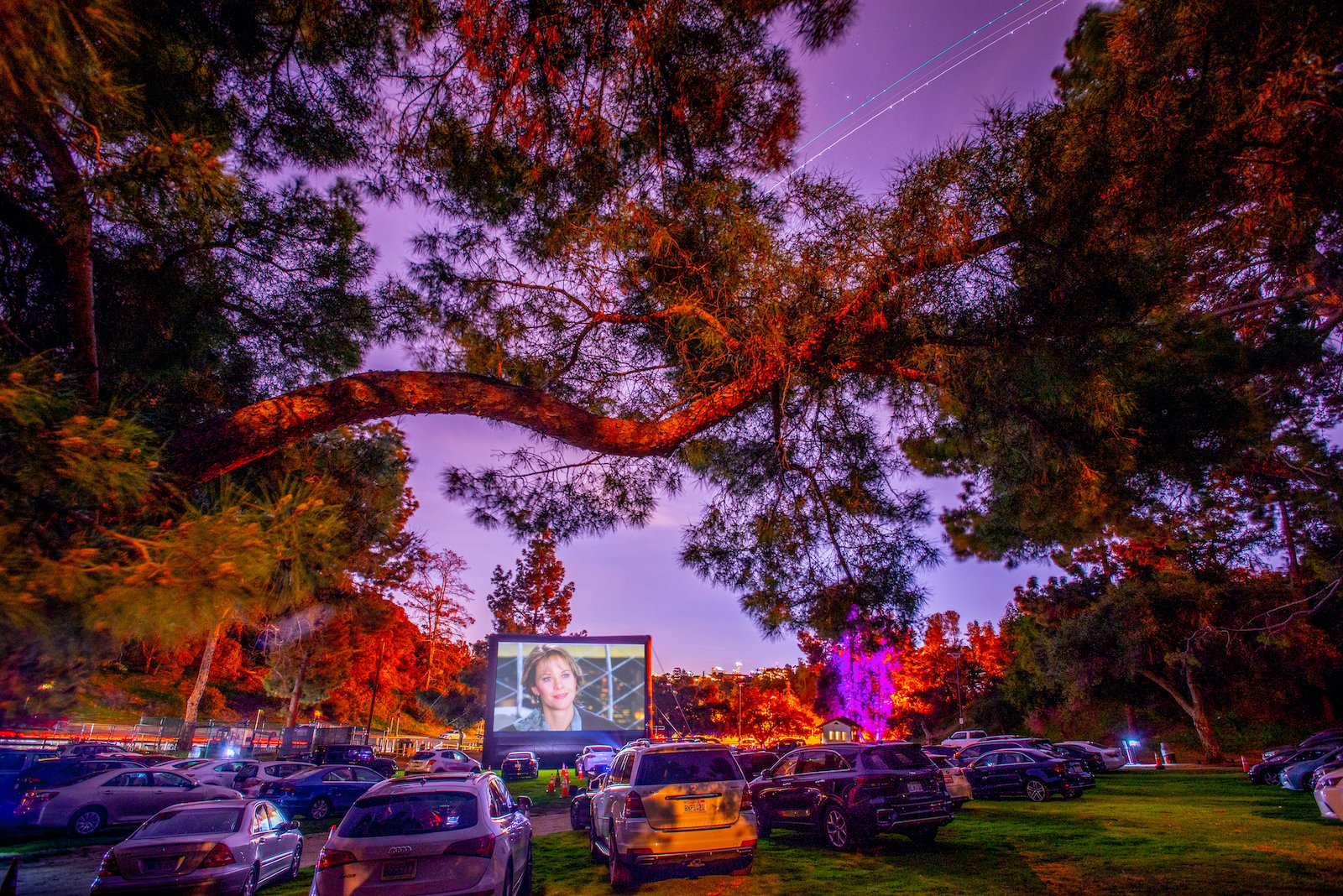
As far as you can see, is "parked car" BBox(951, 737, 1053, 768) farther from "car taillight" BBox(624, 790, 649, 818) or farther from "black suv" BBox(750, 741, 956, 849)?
"car taillight" BBox(624, 790, 649, 818)

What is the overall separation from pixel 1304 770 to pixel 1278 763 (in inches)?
80.6

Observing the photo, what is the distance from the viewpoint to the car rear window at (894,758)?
9.11 m

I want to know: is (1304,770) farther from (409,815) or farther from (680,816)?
(409,815)

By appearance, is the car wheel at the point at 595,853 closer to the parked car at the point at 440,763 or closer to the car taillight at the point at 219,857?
the car taillight at the point at 219,857

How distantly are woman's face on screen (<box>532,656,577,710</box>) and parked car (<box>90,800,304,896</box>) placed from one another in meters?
17.2

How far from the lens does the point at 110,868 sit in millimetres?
6383

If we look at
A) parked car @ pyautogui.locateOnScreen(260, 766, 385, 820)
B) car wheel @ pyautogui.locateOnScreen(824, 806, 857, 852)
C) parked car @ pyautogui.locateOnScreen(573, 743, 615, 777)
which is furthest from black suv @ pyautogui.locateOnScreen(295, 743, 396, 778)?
car wheel @ pyautogui.locateOnScreen(824, 806, 857, 852)

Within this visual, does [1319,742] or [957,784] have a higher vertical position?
[1319,742]

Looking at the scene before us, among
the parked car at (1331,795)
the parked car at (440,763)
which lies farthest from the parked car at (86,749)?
the parked car at (1331,795)

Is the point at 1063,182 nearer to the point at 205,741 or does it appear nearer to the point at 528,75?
the point at 528,75

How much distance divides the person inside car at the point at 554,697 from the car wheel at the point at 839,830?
16.9 meters

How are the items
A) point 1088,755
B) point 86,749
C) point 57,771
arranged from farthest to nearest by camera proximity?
point 1088,755
point 86,749
point 57,771

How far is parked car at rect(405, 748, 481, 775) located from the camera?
779 inches

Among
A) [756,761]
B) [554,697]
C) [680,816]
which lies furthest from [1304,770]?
[554,697]
